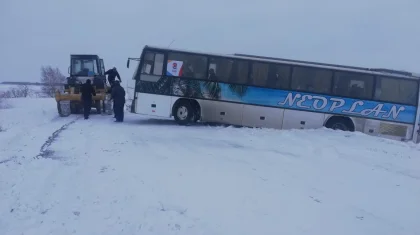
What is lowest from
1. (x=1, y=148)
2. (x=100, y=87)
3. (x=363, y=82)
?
(x=1, y=148)

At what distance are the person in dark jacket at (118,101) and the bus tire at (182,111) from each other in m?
2.29

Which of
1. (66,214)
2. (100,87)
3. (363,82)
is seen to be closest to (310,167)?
(66,214)

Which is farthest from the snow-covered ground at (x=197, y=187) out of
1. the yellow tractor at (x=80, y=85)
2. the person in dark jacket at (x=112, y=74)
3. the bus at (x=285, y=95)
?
the person in dark jacket at (x=112, y=74)

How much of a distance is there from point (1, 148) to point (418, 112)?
15894 mm

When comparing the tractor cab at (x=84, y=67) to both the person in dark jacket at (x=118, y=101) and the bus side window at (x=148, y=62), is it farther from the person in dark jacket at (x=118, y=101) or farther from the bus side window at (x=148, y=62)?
the bus side window at (x=148, y=62)

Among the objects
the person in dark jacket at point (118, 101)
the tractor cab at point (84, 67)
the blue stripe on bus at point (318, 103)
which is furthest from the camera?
the tractor cab at point (84, 67)

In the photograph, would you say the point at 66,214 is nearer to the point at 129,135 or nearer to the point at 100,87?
the point at 129,135

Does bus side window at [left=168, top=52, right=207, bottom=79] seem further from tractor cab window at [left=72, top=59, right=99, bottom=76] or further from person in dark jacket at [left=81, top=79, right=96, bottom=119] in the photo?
tractor cab window at [left=72, top=59, right=99, bottom=76]

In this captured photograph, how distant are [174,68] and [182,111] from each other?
188 cm

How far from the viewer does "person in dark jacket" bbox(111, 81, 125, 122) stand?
16062 mm

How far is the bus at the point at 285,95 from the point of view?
52.8 feet

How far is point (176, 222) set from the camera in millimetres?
5098

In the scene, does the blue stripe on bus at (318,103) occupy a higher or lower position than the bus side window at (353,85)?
lower

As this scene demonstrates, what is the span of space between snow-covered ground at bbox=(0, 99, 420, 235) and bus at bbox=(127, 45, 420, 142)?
4.58 metres
